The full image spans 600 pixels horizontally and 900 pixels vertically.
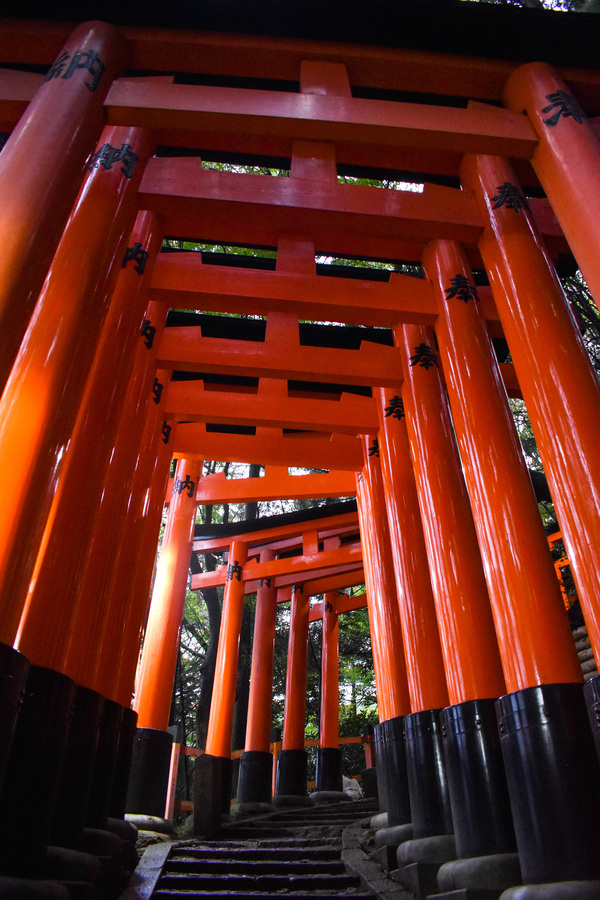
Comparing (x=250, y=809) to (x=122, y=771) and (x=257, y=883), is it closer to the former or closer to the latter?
(x=257, y=883)

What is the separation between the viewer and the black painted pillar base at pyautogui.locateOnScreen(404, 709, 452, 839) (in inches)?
183

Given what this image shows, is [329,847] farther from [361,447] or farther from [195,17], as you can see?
[195,17]

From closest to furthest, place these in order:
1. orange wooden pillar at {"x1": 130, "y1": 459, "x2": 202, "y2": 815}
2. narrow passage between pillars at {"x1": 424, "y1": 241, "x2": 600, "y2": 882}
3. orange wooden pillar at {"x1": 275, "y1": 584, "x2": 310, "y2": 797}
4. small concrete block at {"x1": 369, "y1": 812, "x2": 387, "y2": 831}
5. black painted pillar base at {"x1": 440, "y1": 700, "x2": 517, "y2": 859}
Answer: narrow passage between pillars at {"x1": 424, "y1": 241, "x2": 600, "y2": 882} → black painted pillar base at {"x1": 440, "y1": 700, "x2": 517, "y2": 859} → small concrete block at {"x1": 369, "y1": 812, "x2": 387, "y2": 831} → orange wooden pillar at {"x1": 130, "y1": 459, "x2": 202, "y2": 815} → orange wooden pillar at {"x1": 275, "y1": 584, "x2": 310, "y2": 797}

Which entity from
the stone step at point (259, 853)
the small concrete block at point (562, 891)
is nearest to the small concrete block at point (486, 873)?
the small concrete block at point (562, 891)

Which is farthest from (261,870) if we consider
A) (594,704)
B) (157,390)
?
(157,390)

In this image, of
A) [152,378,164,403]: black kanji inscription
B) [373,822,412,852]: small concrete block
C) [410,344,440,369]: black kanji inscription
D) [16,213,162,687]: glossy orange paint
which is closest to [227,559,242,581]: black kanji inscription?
[152,378,164,403]: black kanji inscription

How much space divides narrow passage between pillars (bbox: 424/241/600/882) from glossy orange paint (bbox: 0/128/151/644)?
2673 millimetres

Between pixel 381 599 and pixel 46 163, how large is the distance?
18.5ft

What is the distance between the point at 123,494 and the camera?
17.3 feet

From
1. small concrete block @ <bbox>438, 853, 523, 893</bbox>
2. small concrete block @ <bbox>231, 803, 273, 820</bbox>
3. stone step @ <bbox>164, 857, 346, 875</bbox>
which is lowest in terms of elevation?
small concrete block @ <bbox>438, 853, 523, 893</bbox>

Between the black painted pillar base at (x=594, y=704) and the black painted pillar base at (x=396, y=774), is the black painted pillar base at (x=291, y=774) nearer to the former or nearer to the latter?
the black painted pillar base at (x=396, y=774)

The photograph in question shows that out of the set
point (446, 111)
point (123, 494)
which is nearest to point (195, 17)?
point (446, 111)

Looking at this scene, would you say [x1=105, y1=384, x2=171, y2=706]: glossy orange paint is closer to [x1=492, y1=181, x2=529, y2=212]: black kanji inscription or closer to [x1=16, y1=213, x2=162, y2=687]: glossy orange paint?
[x1=16, y1=213, x2=162, y2=687]: glossy orange paint

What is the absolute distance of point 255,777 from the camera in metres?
10.5
